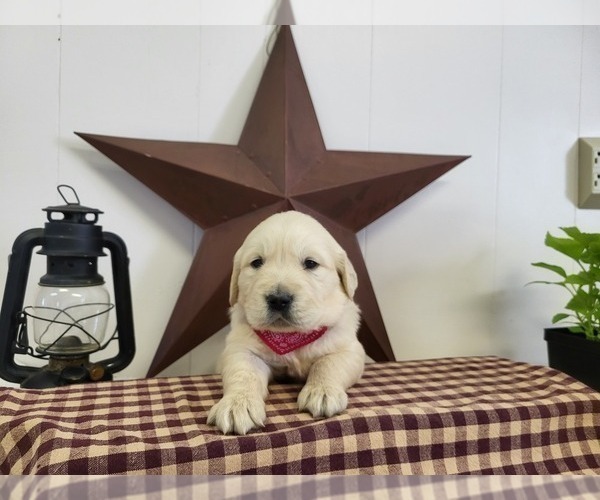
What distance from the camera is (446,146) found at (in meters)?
1.51

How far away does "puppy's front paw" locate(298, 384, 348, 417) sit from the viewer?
2.83 feet

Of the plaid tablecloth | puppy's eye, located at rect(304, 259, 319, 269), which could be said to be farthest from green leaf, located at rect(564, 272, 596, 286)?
puppy's eye, located at rect(304, 259, 319, 269)

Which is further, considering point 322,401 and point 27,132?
point 27,132

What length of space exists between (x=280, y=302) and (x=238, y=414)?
24 cm

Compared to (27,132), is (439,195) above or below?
below

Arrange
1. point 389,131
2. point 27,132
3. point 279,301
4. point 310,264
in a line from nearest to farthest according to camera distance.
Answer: point 279,301, point 310,264, point 27,132, point 389,131

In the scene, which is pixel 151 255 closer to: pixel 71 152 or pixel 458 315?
pixel 71 152

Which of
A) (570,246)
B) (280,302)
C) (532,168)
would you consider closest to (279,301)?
(280,302)

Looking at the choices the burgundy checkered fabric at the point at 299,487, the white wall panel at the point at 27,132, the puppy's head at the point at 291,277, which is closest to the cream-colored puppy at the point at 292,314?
the puppy's head at the point at 291,277

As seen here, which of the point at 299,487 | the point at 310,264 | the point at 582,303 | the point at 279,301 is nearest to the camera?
the point at 299,487

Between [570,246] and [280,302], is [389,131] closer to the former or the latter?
[570,246]

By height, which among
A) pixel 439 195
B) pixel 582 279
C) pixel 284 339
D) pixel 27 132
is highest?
pixel 27 132

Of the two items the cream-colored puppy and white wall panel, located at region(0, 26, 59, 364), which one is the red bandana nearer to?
the cream-colored puppy

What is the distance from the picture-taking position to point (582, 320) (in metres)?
1.25
